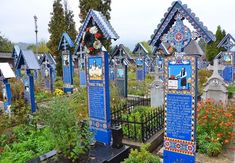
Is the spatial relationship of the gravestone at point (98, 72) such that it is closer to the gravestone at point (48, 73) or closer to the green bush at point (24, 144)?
the green bush at point (24, 144)

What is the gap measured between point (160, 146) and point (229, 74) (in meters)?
11.4

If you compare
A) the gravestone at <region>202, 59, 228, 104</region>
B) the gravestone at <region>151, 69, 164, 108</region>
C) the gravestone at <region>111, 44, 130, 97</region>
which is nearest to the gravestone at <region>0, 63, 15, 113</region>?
the gravestone at <region>151, 69, 164, 108</region>

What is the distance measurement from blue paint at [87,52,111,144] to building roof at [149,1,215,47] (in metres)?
1.51

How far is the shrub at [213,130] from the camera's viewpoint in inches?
202

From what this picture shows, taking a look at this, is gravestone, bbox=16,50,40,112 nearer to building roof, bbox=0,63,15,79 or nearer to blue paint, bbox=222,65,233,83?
building roof, bbox=0,63,15,79

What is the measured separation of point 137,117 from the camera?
656cm

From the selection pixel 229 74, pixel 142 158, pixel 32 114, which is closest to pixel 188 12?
pixel 142 158

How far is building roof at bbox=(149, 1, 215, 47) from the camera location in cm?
394

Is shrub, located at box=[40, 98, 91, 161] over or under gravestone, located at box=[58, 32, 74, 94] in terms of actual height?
under

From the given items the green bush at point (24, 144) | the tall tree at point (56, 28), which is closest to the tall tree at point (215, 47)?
the tall tree at point (56, 28)

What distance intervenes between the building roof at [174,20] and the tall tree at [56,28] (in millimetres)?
16023

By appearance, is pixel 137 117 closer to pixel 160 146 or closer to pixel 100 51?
pixel 160 146

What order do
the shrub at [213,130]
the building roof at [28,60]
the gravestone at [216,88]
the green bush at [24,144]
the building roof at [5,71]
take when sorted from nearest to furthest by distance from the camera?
the green bush at [24,144] → the shrub at [213,130] → the building roof at [28,60] → the building roof at [5,71] → the gravestone at [216,88]

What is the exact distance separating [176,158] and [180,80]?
164 cm
